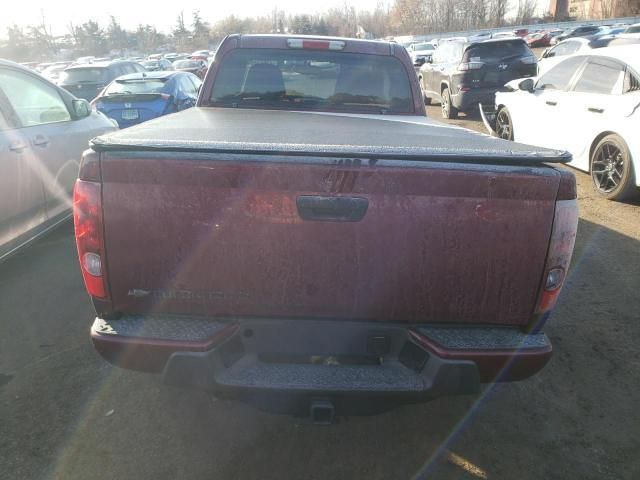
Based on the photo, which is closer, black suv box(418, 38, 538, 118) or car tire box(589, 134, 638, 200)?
car tire box(589, 134, 638, 200)

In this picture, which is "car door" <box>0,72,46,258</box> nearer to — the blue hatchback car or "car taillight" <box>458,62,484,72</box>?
the blue hatchback car

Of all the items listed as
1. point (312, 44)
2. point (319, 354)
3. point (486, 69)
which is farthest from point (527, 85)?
point (319, 354)

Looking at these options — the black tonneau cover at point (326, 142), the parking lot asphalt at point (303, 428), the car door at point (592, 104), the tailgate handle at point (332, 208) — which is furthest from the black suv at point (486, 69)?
the tailgate handle at point (332, 208)

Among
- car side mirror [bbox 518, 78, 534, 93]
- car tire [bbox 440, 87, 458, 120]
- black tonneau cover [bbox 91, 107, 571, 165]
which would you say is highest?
black tonneau cover [bbox 91, 107, 571, 165]

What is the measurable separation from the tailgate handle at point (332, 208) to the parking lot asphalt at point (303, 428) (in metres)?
1.33

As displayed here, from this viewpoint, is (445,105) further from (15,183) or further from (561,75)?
(15,183)

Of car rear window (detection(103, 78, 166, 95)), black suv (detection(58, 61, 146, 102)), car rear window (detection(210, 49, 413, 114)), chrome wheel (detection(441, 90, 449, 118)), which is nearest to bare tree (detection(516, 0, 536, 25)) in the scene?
chrome wheel (detection(441, 90, 449, 118))

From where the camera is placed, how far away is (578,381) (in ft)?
10.4

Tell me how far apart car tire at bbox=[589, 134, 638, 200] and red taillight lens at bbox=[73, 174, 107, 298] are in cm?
608

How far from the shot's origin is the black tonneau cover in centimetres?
199

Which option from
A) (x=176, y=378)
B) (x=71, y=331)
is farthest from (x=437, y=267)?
(x=71, y=331)

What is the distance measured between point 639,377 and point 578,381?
406 mm

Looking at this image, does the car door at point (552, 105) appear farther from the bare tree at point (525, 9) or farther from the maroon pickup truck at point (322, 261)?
the bare tree at point (525, 9)

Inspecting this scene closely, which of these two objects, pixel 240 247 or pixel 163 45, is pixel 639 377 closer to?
pixel 240 247
